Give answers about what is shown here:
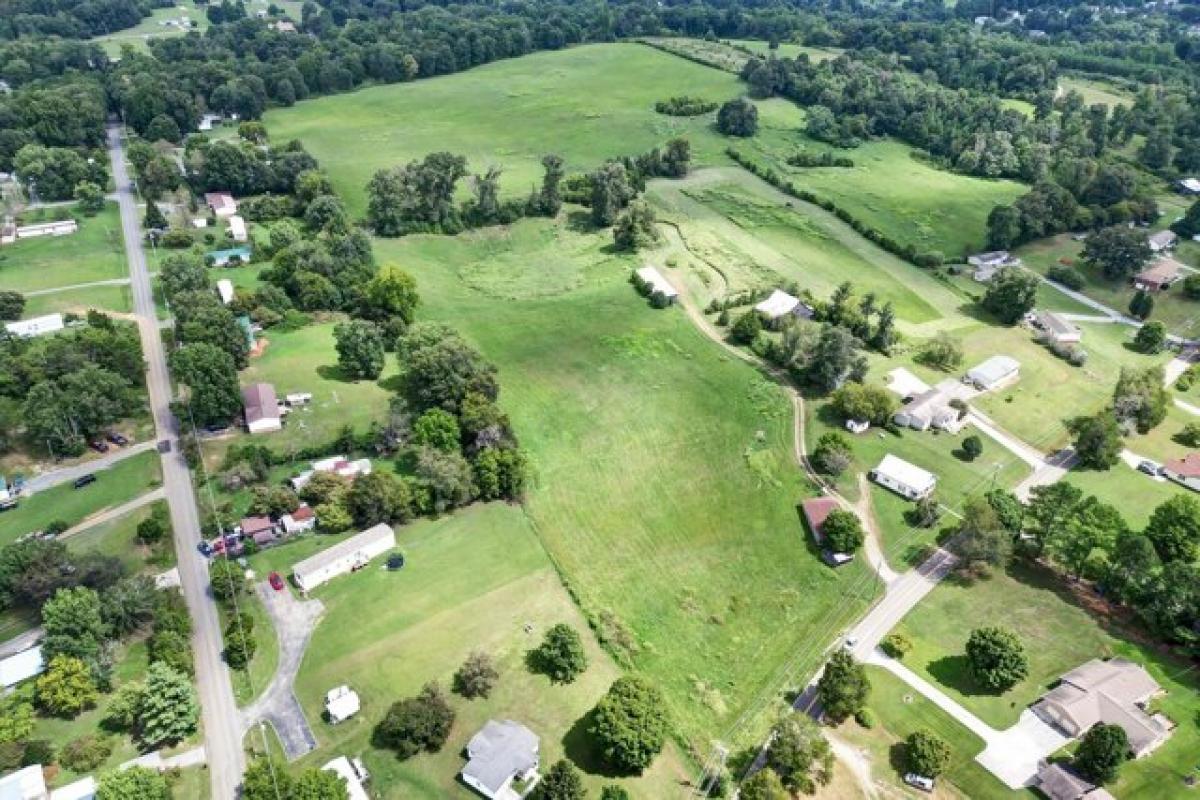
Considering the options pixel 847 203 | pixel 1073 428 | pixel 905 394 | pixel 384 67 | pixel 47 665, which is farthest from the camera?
pixel 384 67

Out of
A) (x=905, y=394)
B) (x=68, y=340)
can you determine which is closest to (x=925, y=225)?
(x=905, y=394)

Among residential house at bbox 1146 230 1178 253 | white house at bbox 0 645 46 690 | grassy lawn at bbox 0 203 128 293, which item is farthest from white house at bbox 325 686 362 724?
residential house at bbox 1146 230 1178 253

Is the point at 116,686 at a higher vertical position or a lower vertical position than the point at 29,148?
lower

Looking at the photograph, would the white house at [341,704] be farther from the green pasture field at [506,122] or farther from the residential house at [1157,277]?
the residential house at [1157,277]

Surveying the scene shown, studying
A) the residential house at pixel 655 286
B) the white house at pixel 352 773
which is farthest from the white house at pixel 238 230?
the white house at pixel 352 773

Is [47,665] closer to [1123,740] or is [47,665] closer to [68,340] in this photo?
[68,340]
